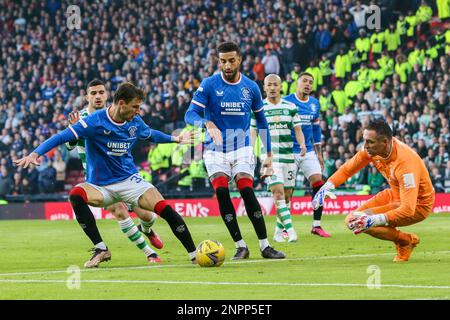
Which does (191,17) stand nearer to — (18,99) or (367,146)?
(18,99)

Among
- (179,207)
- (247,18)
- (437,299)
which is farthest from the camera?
(247,18)

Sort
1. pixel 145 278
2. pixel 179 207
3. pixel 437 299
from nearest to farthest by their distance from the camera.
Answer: pixel 437 299, pixel 145 278, pixel 179 207

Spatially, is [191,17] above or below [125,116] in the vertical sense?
above

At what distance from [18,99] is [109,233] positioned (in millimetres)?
17322

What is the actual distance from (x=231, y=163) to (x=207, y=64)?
2143 cm

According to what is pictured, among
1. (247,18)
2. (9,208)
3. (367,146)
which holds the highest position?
(247,18)

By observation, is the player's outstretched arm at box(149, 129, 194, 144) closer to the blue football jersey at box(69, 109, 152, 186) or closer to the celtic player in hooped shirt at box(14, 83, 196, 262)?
the celtic player in hooped shirt at box(14, 83, 196, 262)

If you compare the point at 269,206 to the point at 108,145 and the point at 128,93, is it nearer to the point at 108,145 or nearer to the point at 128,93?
the point at 108,145

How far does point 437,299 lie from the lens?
8.50m

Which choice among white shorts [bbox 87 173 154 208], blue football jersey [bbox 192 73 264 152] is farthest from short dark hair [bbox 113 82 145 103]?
blue football jersey [bbox 192 73 264 152]

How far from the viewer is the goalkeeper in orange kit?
39.0ft

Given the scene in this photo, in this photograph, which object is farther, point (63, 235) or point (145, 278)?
point (63, 235)

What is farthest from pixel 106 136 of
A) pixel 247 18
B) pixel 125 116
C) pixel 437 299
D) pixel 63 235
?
pixel 247 18

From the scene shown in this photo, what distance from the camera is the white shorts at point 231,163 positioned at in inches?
524
